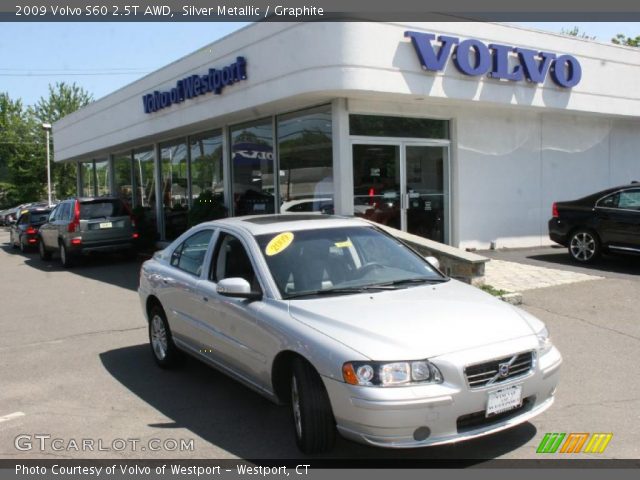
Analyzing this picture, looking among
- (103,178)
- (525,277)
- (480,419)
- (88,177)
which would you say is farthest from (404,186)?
(88,177)

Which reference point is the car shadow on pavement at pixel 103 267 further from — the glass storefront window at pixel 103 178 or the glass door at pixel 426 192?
the glass door at pixel 426 192

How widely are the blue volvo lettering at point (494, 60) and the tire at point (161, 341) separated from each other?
7.12 metres

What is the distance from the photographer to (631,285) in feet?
30.9

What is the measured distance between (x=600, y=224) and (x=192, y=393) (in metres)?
8.70

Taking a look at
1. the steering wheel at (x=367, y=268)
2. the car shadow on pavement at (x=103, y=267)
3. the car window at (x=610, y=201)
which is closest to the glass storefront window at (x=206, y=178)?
the car shadow on pavement at (x=103, y=267)

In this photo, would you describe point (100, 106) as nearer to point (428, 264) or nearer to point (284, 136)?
point (284, 136)

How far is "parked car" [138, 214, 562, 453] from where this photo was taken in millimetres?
3609

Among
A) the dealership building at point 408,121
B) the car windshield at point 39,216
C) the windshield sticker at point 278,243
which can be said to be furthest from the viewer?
the car windshield at point 39,216

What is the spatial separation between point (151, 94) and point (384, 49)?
790cm

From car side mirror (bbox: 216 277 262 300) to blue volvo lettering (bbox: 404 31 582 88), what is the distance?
7.81m

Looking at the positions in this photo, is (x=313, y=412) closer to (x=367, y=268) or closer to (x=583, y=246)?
(x=367, y=268)

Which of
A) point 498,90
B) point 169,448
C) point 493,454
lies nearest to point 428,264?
point 493,454

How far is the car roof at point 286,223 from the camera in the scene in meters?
5.16

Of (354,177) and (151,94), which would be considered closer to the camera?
(354,177)
